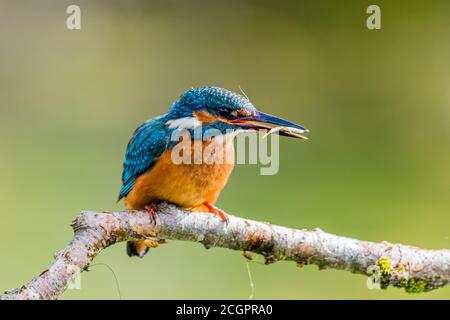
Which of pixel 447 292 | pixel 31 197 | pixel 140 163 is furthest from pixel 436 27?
pixel 140 163

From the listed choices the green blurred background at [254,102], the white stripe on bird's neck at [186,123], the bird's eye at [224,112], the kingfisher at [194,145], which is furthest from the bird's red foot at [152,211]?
the green blurred background at [254,102]

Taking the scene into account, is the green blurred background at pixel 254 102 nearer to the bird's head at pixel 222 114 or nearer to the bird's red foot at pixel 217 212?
the bird's red foot at pixel 217 212

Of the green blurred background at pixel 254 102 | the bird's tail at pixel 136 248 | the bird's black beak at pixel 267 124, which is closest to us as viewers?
the bird's black beak at pixel 267 124

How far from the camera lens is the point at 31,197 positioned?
5.91 meters

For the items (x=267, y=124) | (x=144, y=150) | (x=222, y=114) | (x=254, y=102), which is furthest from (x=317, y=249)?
(x=254, y=102)

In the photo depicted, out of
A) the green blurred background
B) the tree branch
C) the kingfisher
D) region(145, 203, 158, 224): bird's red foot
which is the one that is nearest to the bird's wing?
the kingfisher

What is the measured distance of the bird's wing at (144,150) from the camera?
3383mm

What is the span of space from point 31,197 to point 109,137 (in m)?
1.09

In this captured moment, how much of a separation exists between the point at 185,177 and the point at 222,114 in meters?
0.32

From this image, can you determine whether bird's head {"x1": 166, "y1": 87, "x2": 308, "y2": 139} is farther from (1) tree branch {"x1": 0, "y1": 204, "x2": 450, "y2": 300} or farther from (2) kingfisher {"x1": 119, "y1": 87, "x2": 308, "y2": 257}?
(1) tree branch {"x1": 0, "y1": 204, "x2": 450, "y2": 300}

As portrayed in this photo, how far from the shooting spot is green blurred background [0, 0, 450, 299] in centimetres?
534

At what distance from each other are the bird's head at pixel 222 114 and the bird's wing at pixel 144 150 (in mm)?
85

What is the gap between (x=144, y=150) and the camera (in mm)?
3432

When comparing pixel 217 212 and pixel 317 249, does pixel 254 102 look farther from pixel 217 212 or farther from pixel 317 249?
pixel 317 249
